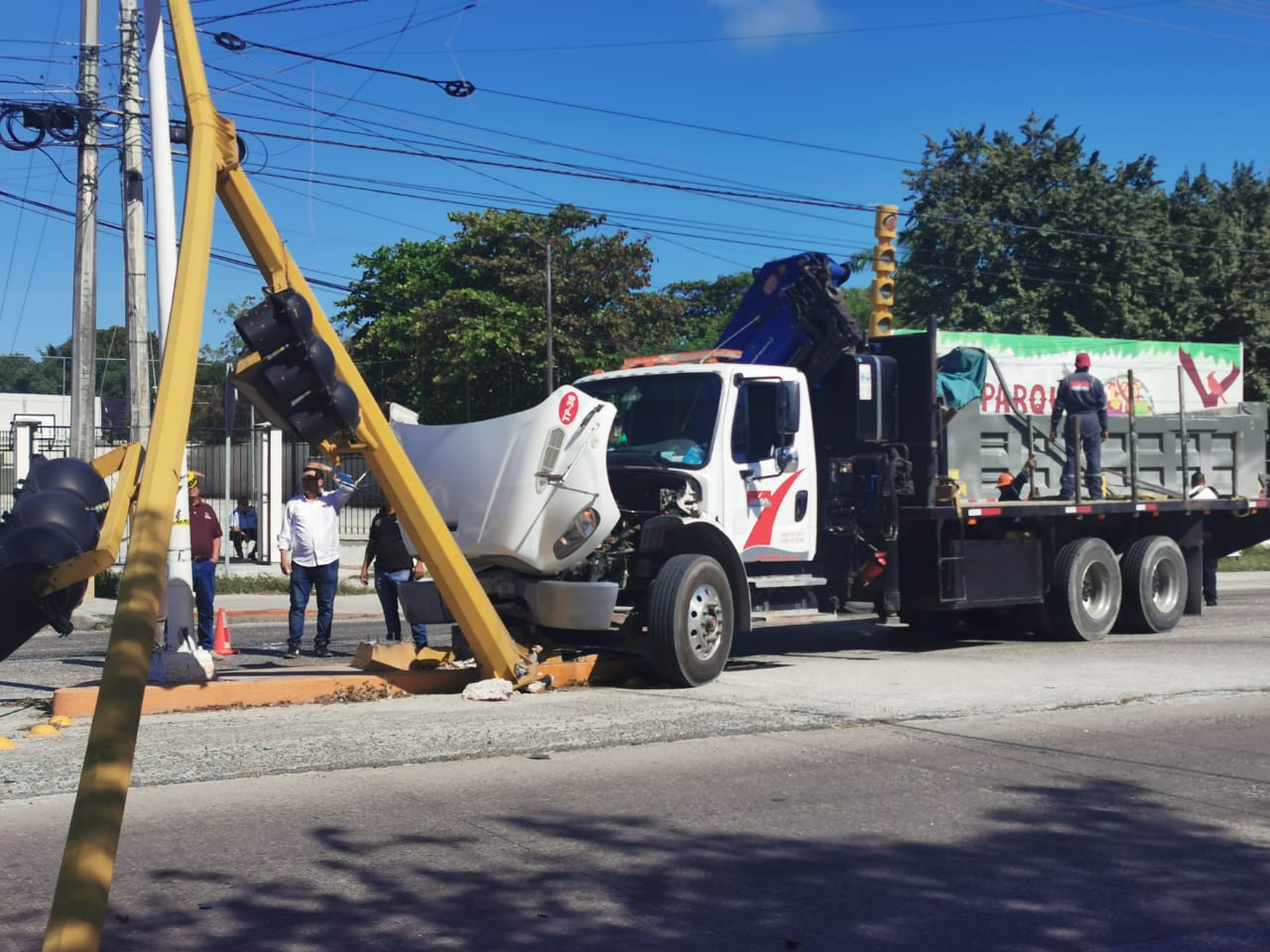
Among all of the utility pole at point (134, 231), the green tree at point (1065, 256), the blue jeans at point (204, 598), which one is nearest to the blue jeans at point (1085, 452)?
the blue jeans at point (204, 598)

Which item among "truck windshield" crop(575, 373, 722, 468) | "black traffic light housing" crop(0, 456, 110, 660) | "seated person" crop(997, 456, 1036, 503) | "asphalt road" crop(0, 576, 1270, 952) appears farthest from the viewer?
"seated person" crop(997, 456, 1036, 503)

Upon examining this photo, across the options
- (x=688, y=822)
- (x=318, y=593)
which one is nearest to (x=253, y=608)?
(x=318, y=593)

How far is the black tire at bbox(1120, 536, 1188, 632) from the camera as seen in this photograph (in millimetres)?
Result: 15383

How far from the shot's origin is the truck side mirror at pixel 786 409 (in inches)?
460

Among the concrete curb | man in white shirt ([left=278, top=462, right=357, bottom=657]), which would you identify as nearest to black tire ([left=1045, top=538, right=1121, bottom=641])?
the concrete curb

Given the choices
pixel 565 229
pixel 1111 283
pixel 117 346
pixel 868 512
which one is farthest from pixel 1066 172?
pixel 117 346

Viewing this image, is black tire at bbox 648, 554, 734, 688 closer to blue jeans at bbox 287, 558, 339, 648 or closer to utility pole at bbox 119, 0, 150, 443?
blue jeans at bbox 287, 558, 339, 648

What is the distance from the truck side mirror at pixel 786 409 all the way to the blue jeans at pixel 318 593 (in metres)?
4.62

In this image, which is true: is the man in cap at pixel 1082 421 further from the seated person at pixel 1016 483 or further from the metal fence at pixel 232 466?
the metal fence at pixel 232 466

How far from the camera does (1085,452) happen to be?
15039 millimetres

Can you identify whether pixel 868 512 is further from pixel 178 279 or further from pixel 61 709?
pixel 178 279

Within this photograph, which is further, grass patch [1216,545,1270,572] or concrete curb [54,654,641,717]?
grass patch [1216,545,1270,572]

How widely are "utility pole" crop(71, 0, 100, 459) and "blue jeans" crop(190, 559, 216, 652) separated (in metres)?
7.87

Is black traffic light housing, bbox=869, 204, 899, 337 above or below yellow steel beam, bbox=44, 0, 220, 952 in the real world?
above
